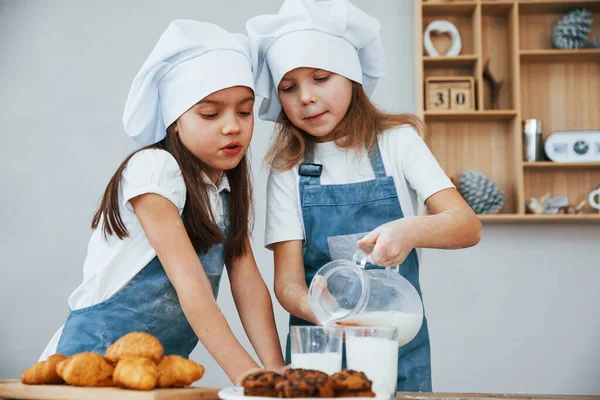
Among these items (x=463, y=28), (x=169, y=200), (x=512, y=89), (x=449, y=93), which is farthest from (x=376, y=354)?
(x=463, y=28)

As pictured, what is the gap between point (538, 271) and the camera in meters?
2.90

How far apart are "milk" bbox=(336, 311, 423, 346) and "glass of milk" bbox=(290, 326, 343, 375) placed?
137 millimetres

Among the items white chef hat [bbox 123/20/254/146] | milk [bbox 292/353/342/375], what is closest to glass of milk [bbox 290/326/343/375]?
milk [bbox 292/353/342/375]

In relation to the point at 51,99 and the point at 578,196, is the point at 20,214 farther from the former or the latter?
the point at 578,196

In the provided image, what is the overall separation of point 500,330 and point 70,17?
230 cm

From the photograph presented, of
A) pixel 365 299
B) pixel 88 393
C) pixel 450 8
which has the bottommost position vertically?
pixel 88 393

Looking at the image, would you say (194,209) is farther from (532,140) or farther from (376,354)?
(532,140)

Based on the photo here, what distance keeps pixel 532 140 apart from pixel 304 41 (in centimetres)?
160

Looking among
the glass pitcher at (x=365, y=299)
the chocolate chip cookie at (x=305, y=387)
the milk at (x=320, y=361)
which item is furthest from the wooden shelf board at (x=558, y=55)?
the chocolate chip cookie at (x=305, y=387)

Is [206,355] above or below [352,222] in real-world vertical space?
below

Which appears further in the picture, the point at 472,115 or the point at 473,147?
Answer: the point at 473,147

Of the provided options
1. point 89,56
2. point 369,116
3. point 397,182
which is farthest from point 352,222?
point 89,56

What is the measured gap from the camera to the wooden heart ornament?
9.40 feet

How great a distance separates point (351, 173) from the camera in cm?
160
